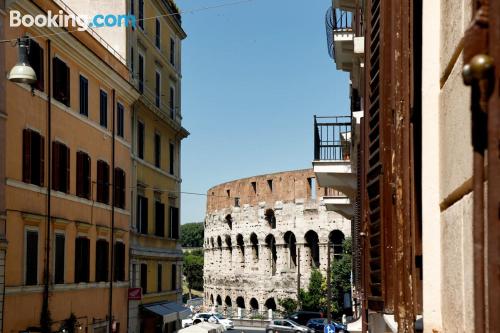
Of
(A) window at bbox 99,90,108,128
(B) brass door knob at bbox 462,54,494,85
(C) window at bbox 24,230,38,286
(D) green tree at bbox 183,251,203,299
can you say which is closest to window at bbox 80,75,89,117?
(A) window at bbox 99,90,108,128

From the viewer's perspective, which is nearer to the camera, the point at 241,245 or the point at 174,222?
the point at 174,222

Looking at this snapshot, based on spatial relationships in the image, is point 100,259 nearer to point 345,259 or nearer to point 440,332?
point 440,332

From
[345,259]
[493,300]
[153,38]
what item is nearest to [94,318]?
[153,38]

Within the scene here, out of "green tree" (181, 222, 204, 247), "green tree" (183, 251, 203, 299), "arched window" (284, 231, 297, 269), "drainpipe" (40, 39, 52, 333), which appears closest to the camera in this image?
"drainpipe" (40, 39, 52, 333)

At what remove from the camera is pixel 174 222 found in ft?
114

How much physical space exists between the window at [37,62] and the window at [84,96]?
3220mm

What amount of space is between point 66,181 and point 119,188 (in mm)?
5547

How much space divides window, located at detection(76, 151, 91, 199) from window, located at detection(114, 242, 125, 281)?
3513 millimetres

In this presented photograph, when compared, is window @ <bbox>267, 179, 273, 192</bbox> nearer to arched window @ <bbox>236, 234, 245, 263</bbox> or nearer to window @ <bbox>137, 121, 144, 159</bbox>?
arched window @ <bbox>236, 234, 245, 263</bbox>

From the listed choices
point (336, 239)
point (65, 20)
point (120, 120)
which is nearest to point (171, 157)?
point (120, 120)

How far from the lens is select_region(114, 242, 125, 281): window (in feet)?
88.7

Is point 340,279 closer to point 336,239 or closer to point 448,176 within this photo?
point 336,239

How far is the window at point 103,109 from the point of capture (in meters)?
25.5

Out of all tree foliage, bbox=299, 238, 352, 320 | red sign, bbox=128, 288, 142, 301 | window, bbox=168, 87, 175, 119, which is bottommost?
tree foliage, bbox=299, 238, 352, 320
